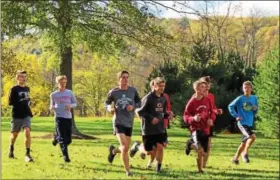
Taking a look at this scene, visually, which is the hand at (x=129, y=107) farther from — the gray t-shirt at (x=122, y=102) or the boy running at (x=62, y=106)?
the boy running at (x=62, y=106)

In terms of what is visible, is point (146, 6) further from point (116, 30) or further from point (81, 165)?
point (81, 165)

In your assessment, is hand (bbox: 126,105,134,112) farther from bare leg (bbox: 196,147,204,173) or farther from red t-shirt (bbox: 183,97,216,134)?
bare leg (bbox: 196,147,204,173)

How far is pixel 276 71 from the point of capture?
2609cm

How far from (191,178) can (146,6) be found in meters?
14.6

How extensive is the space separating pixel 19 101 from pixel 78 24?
10295mm

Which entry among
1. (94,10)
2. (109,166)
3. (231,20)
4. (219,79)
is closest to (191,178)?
(109,166)

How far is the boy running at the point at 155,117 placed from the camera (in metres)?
10.4

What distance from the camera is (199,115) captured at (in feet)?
34.0

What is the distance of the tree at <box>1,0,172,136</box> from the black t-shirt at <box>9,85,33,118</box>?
8.14m

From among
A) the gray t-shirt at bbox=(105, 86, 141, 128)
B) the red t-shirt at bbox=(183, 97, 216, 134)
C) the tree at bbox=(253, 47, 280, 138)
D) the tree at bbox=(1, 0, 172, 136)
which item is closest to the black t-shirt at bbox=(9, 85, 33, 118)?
the gray t-shirt at bbox=(105, 86, 141, 128)

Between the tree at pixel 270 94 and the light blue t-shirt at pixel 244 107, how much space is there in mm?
13122

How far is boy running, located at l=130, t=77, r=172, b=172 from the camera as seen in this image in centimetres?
1039

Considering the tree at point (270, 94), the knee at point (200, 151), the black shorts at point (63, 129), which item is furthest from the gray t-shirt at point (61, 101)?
the tree at point (270, 94)

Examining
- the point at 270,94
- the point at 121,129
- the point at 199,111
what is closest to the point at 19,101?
the point at 121,129
